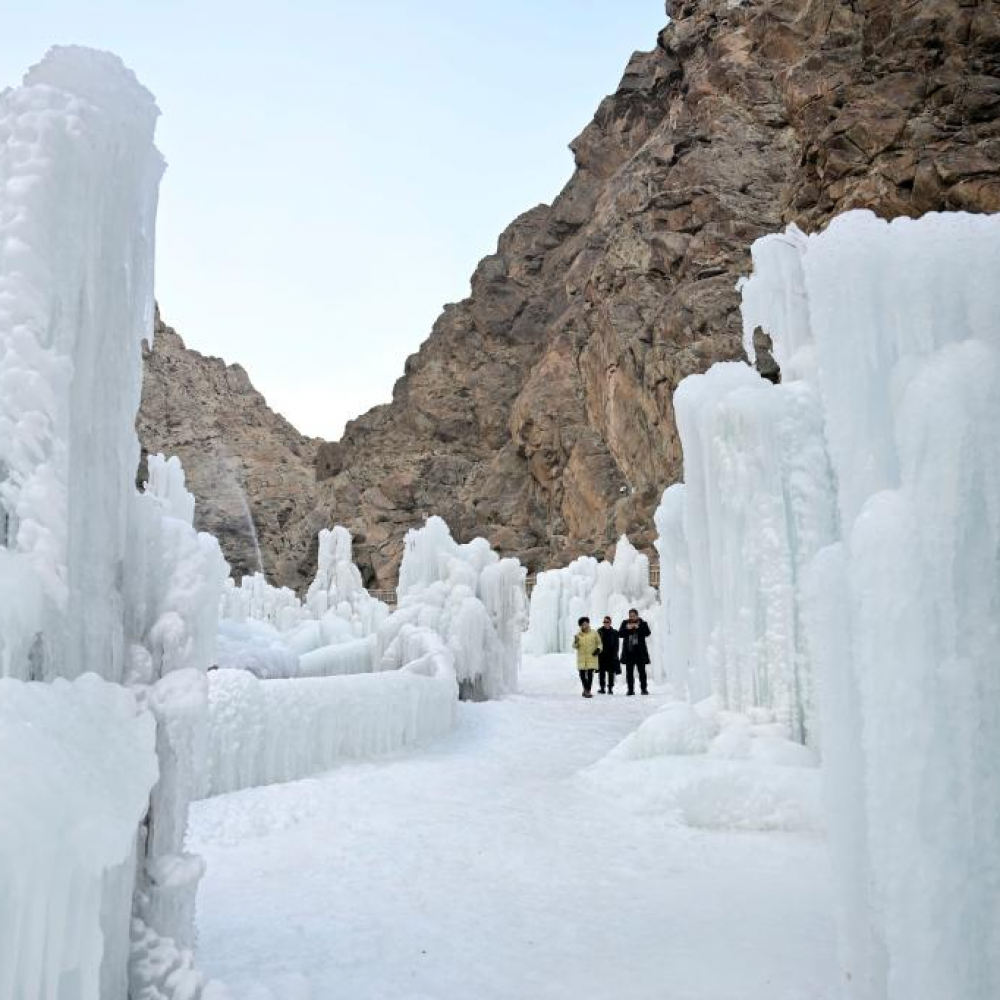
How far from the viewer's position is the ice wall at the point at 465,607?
13.4 meters

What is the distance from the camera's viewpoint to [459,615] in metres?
13.4

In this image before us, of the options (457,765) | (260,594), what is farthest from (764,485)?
(260,594)

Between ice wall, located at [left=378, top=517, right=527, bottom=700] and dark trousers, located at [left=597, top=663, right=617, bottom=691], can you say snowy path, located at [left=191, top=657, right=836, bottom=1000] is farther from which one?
dark trousers, located at [left=597, top=663, right=617, bottom=691]

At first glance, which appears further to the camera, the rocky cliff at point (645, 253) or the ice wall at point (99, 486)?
the rocky cliff at point (645, 253)

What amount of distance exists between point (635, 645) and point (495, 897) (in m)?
10.3

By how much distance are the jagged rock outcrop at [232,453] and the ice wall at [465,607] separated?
4013 centimetres

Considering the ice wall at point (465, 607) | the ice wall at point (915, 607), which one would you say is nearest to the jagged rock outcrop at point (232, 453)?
the ice wall at point (465, 607)

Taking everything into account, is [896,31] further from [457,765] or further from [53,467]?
[53,467]

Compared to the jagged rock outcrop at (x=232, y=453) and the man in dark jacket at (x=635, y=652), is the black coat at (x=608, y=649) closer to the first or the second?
the man in dark jacket at (x=635, y=652)

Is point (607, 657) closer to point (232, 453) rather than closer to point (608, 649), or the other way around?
point (608, 649)

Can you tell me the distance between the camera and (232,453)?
204 feet

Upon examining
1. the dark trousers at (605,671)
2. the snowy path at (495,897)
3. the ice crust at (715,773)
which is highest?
the dark trousers at (605,671)

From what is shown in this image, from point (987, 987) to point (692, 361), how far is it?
32381mm

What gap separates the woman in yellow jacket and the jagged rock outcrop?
40.8 meters
